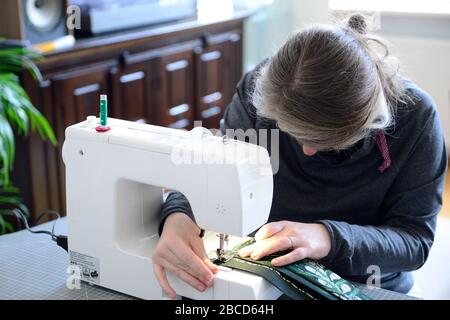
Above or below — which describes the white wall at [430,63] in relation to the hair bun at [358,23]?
below

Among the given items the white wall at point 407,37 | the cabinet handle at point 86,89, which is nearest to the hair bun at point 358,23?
the cabinet handle at point 86,89

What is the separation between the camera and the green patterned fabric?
3.44 feet

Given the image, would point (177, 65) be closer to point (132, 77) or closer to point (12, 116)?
point (132, 77)

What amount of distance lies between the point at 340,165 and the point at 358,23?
0.29m

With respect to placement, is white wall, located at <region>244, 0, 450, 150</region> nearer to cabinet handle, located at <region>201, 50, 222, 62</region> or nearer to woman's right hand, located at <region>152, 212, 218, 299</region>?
cabinet handle, located at <region>201, 50, 222, 62</region>

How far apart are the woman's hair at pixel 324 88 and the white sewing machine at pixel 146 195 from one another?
99 millimetres

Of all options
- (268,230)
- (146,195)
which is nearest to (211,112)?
(146,195)

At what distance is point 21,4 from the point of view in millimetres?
2359

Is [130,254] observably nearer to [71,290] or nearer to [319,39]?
[71,290]

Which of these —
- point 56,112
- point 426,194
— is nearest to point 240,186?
point 426,194

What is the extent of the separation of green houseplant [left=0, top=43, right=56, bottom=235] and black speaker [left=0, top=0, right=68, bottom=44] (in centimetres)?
11

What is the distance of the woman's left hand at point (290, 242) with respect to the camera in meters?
1.11

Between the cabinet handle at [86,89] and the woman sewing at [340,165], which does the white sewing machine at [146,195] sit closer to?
the woman sewing at [340,165]
